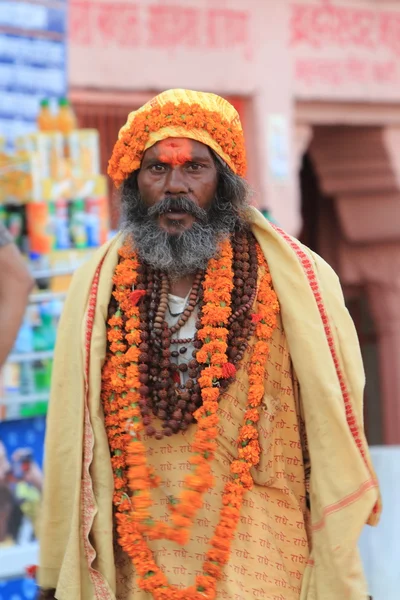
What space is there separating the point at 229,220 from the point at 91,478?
0.87 meters

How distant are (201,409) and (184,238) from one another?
20.1 inches

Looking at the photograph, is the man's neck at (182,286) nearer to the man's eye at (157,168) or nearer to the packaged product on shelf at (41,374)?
the man's eye at (157,168)

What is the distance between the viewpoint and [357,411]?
9.81 feet

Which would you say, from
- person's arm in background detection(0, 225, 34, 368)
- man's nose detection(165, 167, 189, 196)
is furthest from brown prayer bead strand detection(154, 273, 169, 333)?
person's arm in background detection(0, 225, 34, 368)

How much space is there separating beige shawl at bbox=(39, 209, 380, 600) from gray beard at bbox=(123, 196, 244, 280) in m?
0.11

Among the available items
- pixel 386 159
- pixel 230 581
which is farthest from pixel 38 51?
pixel 386 159

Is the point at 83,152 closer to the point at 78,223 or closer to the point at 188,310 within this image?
the point at 78,223

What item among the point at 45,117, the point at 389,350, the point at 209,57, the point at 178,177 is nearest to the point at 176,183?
the point at 178,177

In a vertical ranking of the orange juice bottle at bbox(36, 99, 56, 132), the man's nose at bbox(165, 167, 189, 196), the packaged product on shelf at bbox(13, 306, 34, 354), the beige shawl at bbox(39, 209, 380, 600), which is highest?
the orange juice bottle at bbox(36, 99, 56, 132)

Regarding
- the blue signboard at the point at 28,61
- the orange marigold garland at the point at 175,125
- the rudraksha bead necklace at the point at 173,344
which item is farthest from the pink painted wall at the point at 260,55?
the rudraksha bead necklace at the point at 173,344

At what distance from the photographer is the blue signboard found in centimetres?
528

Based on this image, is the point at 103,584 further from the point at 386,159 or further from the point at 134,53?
the point at 386,159

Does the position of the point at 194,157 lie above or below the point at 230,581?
above

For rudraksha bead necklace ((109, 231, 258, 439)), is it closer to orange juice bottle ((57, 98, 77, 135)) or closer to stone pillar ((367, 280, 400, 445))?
orange juice bottle ((57, 98, 77, 135))
